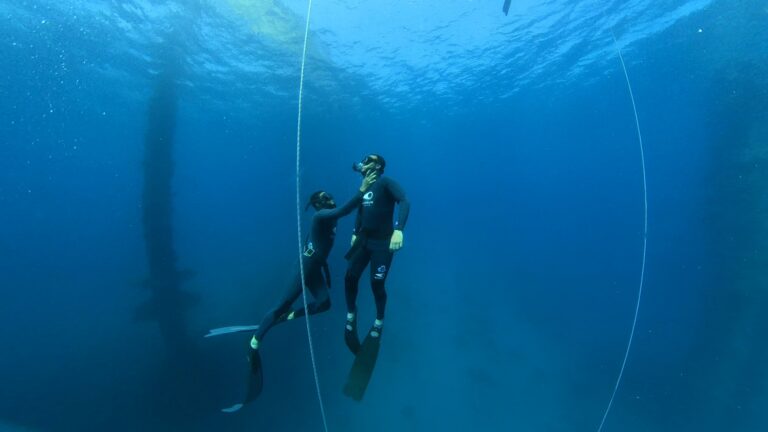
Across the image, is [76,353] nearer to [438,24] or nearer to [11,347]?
[11,347]

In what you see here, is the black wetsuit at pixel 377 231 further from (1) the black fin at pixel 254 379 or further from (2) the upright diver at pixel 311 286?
(1) the black fin at pixel 254 379

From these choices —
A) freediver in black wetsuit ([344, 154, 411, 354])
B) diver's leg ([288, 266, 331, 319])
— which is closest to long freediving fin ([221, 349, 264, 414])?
diver's leg ([288, 266, 331, 319])

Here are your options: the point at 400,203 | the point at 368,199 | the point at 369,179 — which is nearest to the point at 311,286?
the point at 368,199

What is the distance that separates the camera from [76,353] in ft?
41.6

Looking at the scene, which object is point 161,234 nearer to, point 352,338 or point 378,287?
point 352,338

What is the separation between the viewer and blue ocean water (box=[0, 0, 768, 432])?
1238 cm

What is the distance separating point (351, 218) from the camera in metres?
22.8

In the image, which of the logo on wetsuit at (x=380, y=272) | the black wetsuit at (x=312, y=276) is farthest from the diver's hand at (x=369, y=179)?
the logo on wetsuit at (x=380, y=272)

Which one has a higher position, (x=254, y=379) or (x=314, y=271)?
(x=314, y=271)

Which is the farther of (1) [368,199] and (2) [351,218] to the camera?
(2) [351,218]

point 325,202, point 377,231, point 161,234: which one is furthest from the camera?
point 161,234

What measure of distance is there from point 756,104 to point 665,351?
10151 mm

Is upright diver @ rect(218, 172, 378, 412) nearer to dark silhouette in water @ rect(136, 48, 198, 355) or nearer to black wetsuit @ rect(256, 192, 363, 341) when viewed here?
black wetsuit @ rect(256, 192, 363, 341)

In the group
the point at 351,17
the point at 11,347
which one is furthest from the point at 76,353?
the point at 351,17
